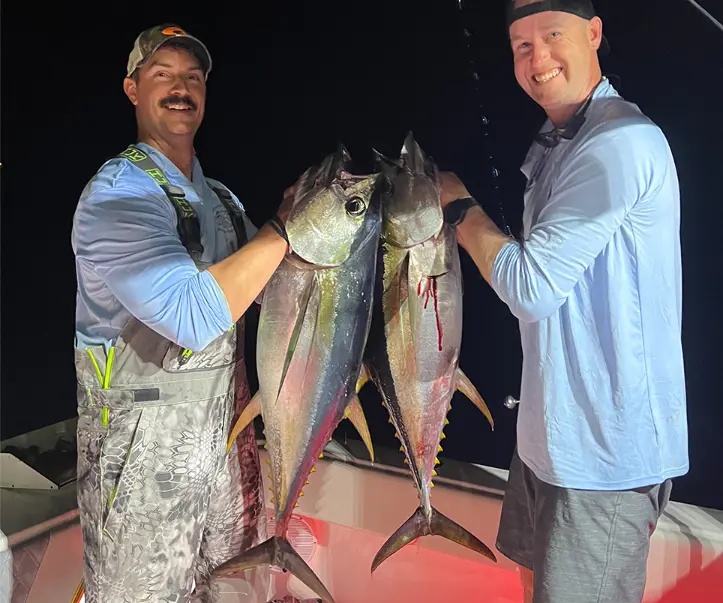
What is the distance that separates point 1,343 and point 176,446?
1695 mm

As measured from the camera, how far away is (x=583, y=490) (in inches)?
48.6

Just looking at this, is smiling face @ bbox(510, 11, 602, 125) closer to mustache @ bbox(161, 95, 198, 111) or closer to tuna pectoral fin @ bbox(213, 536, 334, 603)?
mustache @ bbox(161, 95, 198, 111)

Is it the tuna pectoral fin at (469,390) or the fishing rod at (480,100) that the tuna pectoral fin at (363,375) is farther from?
the fishing rod at (480,100)

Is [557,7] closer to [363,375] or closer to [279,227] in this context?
[279,227]

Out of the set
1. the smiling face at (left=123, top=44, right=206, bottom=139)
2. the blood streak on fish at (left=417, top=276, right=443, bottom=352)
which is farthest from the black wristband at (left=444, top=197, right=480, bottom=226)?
the smiling face at (left=123, top=44, right=206, bottom=139)

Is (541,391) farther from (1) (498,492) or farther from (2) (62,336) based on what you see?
(2) (62,336)

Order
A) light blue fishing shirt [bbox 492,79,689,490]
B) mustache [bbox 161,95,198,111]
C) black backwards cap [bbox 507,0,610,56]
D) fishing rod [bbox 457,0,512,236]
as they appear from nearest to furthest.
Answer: light blue fishing shirt [bbox 492,79,689,490] < black backwards cap [bbox 507,0,610,56] < mustache [bbox 161,95,198,111] < fishing rod [bbox 457,0,512,236]

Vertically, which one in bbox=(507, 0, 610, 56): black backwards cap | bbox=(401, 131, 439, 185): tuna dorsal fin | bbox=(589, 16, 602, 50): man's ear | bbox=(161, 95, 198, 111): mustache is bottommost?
bbox=(401, 131, 439, 185): tuna dorsal fin

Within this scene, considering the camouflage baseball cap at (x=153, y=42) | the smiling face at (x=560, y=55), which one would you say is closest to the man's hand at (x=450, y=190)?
the smiling face at (x=560, y=55)

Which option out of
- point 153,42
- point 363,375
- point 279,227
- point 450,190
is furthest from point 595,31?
point 153,42

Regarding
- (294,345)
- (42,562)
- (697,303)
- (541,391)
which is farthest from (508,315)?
(42,562)

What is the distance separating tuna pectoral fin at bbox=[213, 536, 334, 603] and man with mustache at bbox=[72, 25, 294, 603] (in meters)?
0.11

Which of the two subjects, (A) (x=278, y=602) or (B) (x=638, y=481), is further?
(A) (x=278, y=602)

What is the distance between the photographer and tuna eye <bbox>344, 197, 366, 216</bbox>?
49.9 inches
